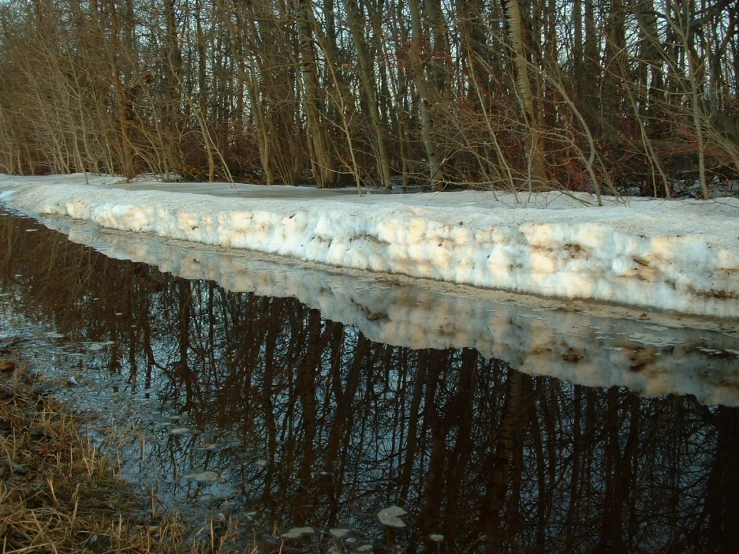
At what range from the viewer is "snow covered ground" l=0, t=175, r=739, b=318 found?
821 cm

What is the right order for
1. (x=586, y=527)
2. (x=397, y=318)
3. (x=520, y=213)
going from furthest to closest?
(x=520, y=213)
(x=397, y=318)
(x=586, y=527)

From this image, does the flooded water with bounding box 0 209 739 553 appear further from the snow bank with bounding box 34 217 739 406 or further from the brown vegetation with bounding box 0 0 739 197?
the brown vegetation with bounding box 0 0 739 197

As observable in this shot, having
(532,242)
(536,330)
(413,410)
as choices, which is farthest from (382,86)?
(413,410)

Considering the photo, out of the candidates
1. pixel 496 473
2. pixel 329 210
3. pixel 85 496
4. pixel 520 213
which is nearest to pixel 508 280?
pixel 520 213

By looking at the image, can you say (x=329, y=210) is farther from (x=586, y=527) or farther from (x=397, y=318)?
(x=586, y=527)

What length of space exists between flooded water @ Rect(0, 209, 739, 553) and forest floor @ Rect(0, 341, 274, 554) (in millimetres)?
155

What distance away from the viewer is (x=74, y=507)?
12.5 feet

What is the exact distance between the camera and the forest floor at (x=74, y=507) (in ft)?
11.5

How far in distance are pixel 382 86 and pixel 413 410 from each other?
21.5 m

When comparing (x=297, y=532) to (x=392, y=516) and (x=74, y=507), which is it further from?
(x=74, y=507)

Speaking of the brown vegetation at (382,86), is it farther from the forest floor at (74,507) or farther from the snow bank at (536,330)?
A: the forest floor at (74,507)

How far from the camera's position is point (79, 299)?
9602mm

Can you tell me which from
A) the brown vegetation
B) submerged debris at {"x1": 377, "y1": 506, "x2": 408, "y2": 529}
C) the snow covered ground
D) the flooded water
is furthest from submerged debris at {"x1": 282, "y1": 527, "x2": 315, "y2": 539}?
the brown vegetation

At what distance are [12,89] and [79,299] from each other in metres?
34.8
